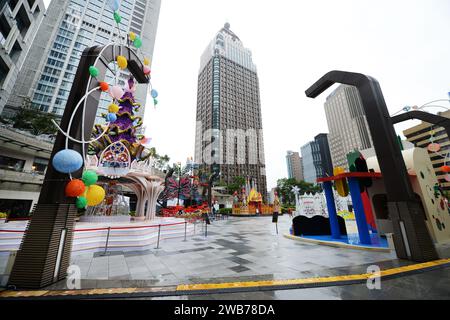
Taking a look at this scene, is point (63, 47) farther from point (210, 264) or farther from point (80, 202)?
point (210, 264)

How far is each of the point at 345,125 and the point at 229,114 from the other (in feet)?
218

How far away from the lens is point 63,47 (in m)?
A: 54.8

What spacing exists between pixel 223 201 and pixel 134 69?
2161 inches

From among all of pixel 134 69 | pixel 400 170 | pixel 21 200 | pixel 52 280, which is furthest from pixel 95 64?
pixel 21 200

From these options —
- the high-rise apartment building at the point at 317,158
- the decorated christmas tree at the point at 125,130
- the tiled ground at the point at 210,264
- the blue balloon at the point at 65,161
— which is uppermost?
the high-rise apartment building at the point at 317,158

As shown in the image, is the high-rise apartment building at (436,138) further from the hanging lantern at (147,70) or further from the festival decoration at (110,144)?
the festival decoration at (110,144)

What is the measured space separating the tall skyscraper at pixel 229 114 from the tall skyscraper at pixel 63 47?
1361 inches

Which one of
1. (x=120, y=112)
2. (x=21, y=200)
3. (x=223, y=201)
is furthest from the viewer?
(x=223, y=201)

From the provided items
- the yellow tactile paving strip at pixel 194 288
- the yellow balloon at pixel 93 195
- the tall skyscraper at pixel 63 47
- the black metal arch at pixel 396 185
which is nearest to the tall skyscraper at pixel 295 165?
the tall skyscraper at pixel 63 47

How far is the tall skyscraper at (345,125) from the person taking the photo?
89.9 meters

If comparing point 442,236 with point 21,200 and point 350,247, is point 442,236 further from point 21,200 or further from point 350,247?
point 21,200

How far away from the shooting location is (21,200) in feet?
77.6

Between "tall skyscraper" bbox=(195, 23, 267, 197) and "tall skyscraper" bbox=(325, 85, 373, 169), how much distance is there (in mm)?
44093

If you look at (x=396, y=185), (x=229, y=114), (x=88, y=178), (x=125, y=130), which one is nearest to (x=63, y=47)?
(x=229, y=114)
